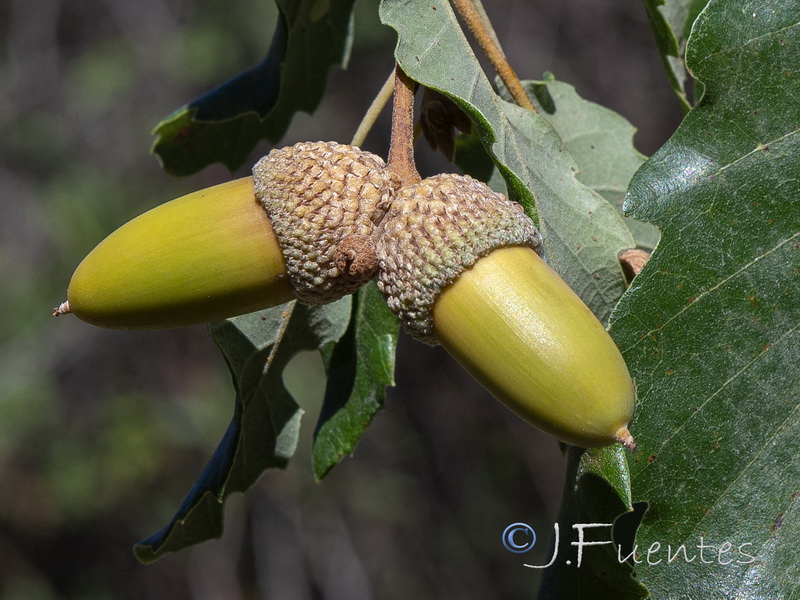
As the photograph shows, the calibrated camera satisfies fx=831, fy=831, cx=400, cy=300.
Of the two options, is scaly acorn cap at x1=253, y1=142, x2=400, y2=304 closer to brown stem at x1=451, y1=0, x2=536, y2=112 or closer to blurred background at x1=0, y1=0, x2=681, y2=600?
brown stem at x1=451, y1=0, x2=536, y2=112

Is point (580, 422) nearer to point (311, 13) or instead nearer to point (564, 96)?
point (564, 96)

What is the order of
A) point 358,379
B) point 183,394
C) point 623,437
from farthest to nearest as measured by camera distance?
1. point 183,394
2. point 358,379
3. point 623,437

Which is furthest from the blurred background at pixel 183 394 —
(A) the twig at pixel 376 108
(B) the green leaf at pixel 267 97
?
(A) the twig at pixel 376 108

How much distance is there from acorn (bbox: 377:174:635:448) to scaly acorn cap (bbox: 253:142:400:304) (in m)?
0.02

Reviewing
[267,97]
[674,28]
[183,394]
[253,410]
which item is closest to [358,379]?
[253,410]

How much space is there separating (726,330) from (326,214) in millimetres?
471

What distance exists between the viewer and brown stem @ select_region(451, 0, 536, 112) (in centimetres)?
113

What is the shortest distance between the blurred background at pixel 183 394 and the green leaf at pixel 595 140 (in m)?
2.98

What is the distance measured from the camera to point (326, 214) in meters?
0.99

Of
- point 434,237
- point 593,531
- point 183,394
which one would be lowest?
point 183,394

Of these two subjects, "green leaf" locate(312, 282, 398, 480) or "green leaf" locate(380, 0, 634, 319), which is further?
"green leaf" locate(312, 282, 398, 480)

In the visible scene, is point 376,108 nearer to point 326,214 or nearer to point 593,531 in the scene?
point 326,214

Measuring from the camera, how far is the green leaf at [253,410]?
1260mm

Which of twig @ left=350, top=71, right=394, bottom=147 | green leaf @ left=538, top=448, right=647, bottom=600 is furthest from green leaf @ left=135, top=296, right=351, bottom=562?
green leaf @ left=538, top=448, right=647, bottom=600
